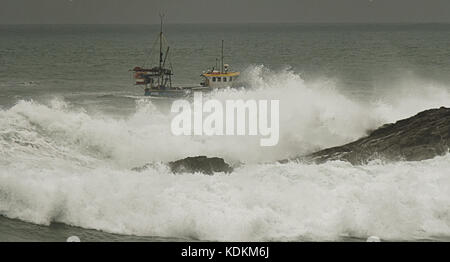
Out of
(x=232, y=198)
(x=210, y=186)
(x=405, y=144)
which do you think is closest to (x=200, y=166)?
(x=210, y=186)

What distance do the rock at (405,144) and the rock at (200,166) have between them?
11.4 feet

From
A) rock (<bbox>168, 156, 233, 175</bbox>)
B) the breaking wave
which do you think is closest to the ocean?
the breaking wave

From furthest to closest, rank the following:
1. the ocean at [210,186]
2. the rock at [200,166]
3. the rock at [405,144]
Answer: the rock at [200,166]
the rock at [405,144]
the ocean at [210,186]

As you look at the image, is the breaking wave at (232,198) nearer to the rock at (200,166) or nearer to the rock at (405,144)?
the rock at (200,166)

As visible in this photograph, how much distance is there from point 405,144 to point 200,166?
6.88 m

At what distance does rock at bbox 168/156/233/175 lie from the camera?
76.6 feet

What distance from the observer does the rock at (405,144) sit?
2325 centimetres

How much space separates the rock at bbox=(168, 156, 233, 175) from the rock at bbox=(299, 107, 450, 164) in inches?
137

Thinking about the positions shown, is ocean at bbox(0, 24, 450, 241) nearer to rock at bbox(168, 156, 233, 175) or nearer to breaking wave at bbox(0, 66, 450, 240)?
breaking wave at bbox(0, 66, 450, 240)

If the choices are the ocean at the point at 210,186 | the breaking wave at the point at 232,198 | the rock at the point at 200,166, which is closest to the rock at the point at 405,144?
the ocean at the point at 210,186

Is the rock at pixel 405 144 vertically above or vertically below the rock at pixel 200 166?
above

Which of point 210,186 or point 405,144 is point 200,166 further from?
point 405,144

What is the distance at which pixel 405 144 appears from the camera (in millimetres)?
23875
